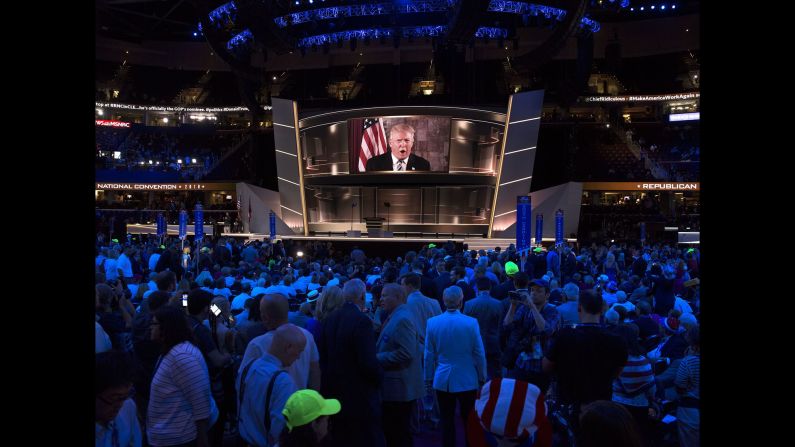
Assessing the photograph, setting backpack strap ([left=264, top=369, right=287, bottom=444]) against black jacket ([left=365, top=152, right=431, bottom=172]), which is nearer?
backpack strap ([left=264, top=369, right=287, bottom=444])

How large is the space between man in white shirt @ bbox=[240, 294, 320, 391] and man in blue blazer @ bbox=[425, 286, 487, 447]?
4.93 feet

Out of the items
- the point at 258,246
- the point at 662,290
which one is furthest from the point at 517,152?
the point at 662,290

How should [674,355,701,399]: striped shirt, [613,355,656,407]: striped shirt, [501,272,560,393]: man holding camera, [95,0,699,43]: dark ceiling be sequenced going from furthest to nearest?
[95,0,699,43]: dark ceiling → [501,272,560,393]: man holding camera → [613,355,656,407]: striped shirt → [674,355,701,399]: striped shirt

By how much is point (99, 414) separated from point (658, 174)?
1648 inches

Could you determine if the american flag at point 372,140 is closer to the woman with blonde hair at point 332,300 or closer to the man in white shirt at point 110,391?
the woman with blonde hair at point 332,300

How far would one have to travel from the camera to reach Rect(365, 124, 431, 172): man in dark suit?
34.9 meters

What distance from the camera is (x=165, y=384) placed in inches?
164

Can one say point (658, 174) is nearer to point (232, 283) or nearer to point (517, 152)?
point (517, 152)

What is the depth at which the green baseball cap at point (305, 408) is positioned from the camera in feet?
10.9

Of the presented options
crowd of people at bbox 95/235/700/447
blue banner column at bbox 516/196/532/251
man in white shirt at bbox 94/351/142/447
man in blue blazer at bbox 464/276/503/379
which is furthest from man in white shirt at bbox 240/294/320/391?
blue banner column at bbox 516/196/532/251

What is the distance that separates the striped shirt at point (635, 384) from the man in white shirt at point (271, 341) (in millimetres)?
2315

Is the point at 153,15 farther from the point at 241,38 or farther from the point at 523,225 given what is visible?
the point at 523,225

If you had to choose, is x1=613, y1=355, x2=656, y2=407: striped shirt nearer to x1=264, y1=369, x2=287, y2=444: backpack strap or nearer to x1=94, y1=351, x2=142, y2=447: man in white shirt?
x1=264, y1=369, x2=287, y2=444: backpack strap

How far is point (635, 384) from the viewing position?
17.3 ft
